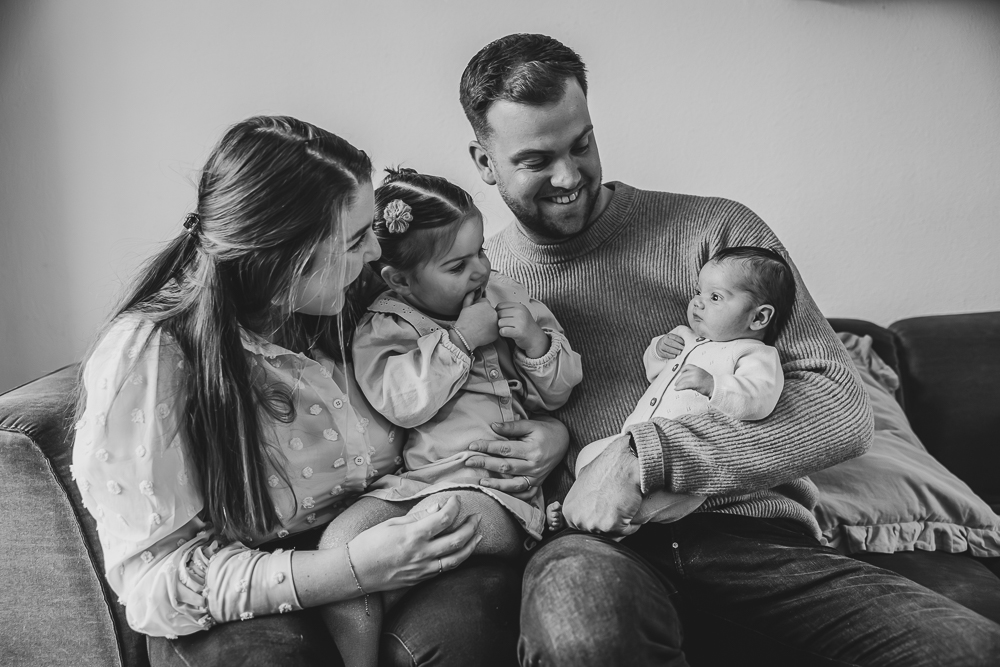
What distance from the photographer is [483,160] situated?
5.78 feet

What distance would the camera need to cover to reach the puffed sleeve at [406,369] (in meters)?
1.38

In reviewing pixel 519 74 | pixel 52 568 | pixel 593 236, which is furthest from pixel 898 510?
pixel 52 568

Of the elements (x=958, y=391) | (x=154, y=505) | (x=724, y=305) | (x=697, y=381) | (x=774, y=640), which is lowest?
(x=774, y=640)

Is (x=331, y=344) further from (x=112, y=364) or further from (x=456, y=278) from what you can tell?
(x=112, y=364)

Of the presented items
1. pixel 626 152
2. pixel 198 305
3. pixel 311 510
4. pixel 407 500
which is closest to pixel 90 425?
pixel 198 305

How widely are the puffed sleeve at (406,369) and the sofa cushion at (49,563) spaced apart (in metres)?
0.50

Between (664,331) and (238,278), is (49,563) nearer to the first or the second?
(238,278)

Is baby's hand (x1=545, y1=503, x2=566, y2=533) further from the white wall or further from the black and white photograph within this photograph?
the white wall

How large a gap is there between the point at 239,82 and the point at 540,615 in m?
1.61

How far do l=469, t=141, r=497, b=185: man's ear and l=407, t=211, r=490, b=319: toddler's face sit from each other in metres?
0.27

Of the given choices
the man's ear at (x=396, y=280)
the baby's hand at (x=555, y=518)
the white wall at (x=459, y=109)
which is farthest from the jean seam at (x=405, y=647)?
the white wall at (x=459, y=109)

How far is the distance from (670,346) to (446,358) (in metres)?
0.45

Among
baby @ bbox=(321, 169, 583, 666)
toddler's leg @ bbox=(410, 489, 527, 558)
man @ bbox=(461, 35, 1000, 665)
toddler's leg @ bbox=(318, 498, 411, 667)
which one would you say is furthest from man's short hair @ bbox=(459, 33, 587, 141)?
toddler's leg @ bbox=(318, 498, 411, 667)

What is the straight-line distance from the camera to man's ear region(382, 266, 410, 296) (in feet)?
5.00
